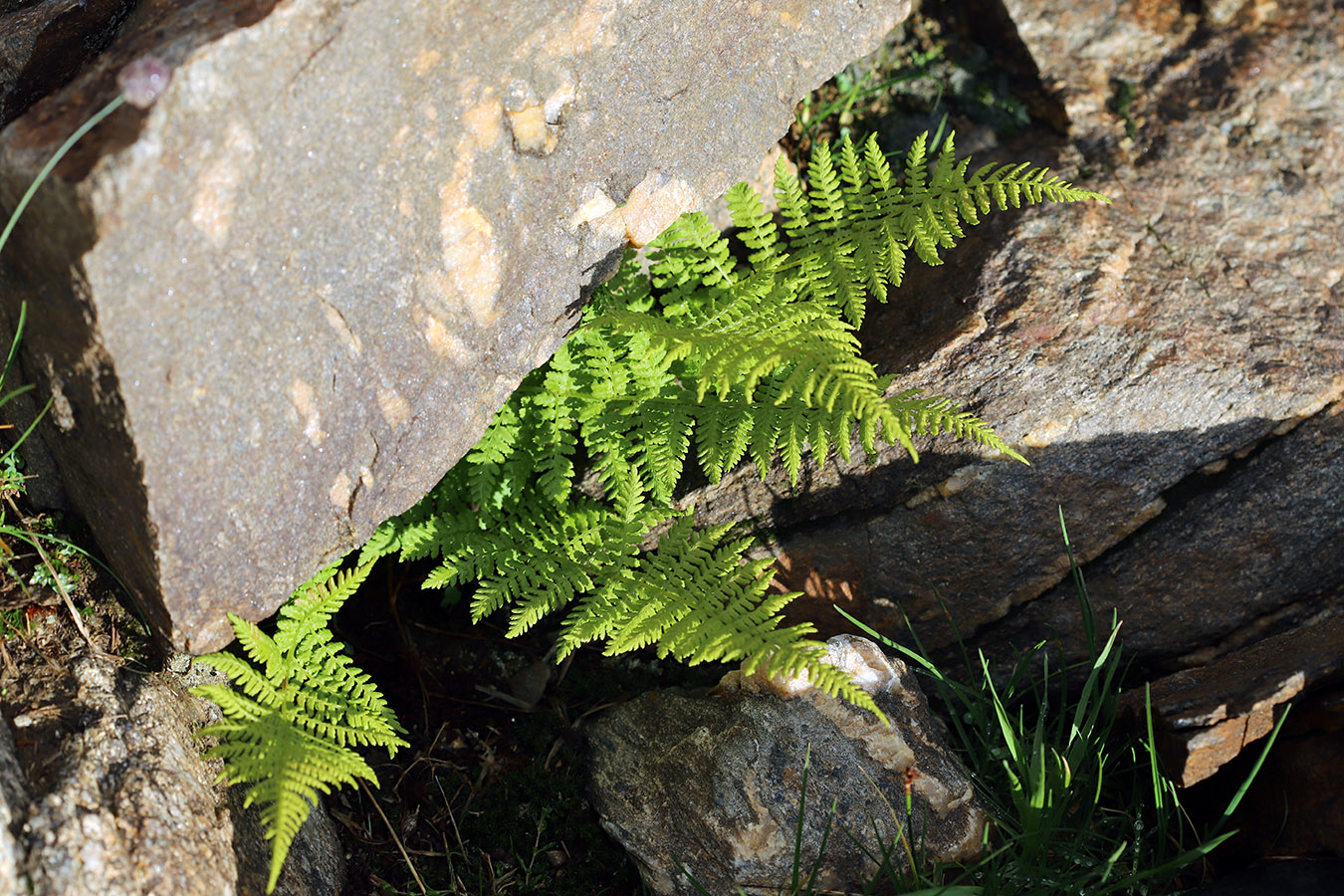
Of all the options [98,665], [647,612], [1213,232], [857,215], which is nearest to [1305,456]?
[1213,232]

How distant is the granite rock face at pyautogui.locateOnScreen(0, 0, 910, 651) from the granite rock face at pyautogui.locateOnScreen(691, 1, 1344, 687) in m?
1.21

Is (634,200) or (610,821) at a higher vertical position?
(634,200)

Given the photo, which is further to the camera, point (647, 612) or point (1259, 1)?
point (1259, 1)

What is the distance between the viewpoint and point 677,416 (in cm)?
353

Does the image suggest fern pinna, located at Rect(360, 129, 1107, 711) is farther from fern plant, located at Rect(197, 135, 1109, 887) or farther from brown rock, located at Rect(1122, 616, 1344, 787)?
brown rock, located at Rect(1122, 616, 1344, 787)

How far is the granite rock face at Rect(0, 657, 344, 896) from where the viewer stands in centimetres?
248

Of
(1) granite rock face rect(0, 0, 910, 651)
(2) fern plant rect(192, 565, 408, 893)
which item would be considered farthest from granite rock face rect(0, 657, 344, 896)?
(1) granite rock face rect(0, 0, 910, 651)

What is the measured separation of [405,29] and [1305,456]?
3357mm

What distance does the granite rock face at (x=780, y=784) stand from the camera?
3.20 metres

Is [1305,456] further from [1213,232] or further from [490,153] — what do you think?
[490,153]

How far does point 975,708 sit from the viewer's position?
3.52m

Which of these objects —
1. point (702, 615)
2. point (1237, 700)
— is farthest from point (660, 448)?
point (1237, 700)

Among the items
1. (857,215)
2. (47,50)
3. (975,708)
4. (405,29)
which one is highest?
(47,50)

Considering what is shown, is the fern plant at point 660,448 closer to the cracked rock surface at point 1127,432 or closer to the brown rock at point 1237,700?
the cracked rock surface at point 1127,432
